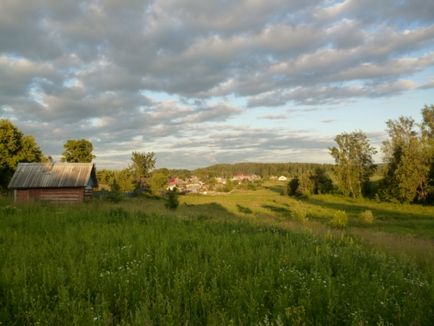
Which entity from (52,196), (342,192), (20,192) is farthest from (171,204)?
(342,192)

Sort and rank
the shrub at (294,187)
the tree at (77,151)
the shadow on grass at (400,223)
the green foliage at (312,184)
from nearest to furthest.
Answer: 1. the shadow on grass at (400,223)
2. the tree at (77,151)
3. the green foliage at (312,184)
4. the shrub at (294,187)

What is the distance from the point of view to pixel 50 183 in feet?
107

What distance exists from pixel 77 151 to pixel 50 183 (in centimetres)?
3072

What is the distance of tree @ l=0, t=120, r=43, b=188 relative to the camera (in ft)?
151

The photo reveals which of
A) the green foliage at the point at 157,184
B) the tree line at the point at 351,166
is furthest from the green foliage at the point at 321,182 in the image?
the green foliage at the point at 157,184

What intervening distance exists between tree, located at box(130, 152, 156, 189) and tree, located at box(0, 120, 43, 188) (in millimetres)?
30177

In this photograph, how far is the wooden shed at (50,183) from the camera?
107ft

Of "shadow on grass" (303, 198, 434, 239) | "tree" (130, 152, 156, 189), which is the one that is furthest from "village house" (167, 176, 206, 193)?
"shadow on grass" (303, 198, 434, 239)

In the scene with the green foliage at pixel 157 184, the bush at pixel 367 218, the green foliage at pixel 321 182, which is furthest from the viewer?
the green foliage at pixel 321 182

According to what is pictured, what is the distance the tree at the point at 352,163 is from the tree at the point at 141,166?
39.3 metres

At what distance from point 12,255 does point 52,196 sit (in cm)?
Result: 2843

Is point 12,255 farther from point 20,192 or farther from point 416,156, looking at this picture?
point 416,156

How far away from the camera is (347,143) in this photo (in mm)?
66750

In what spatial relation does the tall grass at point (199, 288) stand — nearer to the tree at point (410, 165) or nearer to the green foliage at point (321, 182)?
the tree at point (410, 165)
